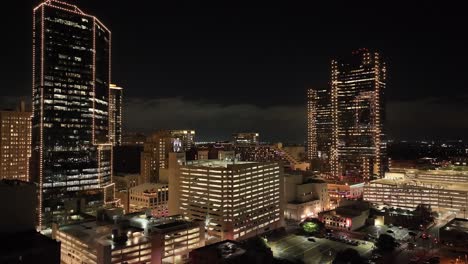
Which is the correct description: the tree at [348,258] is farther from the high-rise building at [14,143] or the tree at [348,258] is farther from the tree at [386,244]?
the high-rise building at [14,143]

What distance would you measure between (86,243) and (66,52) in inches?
1697

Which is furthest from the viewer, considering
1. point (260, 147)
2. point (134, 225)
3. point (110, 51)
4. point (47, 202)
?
point (260, 147)

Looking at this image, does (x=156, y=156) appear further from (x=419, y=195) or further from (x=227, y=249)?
(x=419, y=195)

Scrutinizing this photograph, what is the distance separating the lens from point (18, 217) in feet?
69.9

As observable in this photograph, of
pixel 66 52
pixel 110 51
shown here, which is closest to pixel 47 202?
pixel 66 52

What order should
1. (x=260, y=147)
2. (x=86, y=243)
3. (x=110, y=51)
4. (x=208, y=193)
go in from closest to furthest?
(x=86, y=243)
(x=208, y=193)
(x=110, y=51)
(x=260, y=147)

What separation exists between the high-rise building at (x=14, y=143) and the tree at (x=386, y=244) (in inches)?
2831

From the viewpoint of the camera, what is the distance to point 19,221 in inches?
838

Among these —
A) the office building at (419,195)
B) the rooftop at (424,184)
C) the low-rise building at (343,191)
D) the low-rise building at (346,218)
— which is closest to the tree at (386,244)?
the low-rise building at (346,218)

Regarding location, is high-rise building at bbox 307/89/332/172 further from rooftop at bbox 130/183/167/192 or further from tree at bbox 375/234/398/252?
tree at bbox 375/234/398/252

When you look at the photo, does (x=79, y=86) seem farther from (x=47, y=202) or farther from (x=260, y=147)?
(x=260, y=147)

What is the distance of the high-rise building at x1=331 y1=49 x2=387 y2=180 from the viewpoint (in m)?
118

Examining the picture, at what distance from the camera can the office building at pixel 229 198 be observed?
57.6m

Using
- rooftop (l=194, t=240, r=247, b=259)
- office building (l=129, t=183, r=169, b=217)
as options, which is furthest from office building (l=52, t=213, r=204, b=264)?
office building (l=129, t=183, r=169, b=217)
